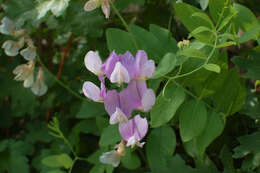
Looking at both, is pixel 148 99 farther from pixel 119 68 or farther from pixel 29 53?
pixel 29 53

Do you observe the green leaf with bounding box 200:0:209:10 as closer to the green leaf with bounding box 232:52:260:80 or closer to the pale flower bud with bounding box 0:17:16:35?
the green leaf with bounding box 232:52:260:80

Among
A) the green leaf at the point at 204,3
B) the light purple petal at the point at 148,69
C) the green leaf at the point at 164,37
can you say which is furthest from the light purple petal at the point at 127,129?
the green leaf at the point at 204,3

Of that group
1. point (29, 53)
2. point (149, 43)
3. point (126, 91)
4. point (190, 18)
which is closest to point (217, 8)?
point (190, 18)

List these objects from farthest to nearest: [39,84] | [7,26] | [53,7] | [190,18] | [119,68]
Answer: [39,84]
[7,26]
[53,7]
[190,18]
[119,68]

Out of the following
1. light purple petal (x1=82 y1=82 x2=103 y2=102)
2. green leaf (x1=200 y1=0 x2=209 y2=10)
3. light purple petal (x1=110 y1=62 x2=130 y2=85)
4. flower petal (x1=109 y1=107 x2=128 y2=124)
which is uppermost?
light purple petal (x1=110 y1=62 x2=130 y2=85)

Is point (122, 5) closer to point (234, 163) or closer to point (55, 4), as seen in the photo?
point (55, 4)

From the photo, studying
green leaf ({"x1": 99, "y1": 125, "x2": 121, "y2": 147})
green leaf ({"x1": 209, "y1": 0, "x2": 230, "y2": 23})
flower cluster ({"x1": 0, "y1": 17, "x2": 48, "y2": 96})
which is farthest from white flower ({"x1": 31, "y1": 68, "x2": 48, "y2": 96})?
green leaf ({"x1": 209, "y1": 0, "x2": 230, "y2": 23})

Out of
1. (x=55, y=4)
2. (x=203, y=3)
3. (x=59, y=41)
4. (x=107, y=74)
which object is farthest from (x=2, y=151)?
(x=203, y=3)
